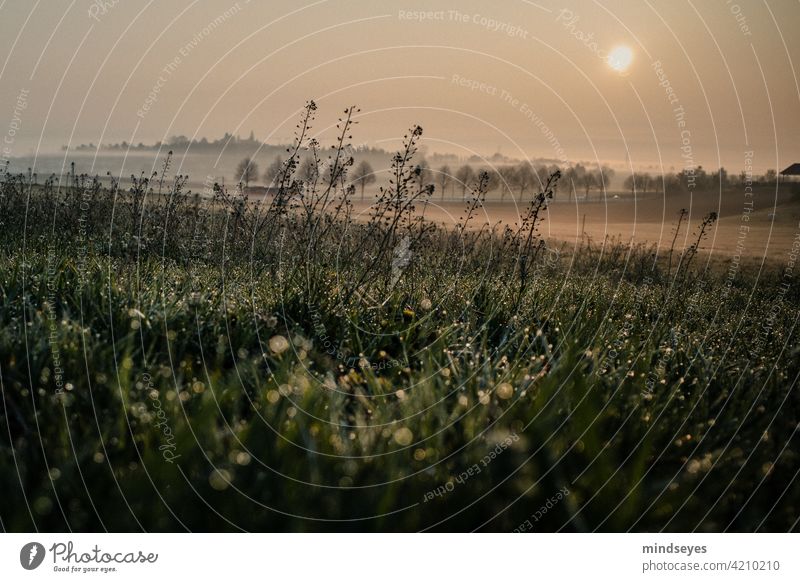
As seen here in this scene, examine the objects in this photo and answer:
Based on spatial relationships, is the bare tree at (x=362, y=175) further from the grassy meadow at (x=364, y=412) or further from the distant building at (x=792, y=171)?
the distant building at (x=792, y=171)

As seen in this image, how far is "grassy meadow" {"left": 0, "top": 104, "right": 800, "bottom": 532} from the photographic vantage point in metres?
2.09

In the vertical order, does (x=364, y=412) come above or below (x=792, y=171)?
below

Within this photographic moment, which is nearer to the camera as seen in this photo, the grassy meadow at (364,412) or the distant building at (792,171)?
the grassy meadow at (364,412)

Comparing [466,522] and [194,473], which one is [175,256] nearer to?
[194,473]

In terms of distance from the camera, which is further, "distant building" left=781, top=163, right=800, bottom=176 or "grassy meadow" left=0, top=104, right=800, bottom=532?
"distant building" left=781, top=163, right=800, bottom=176

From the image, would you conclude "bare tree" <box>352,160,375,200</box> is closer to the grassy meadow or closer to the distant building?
the grassy meadow

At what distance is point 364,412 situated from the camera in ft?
8.69

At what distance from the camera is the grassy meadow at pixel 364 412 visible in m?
2.09

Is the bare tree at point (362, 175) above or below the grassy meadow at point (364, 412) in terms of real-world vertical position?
above

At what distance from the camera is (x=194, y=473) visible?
2.09 metres
